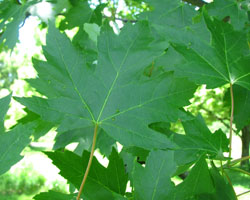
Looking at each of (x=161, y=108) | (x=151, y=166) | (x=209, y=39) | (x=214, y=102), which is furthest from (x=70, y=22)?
(x=214, y=102)

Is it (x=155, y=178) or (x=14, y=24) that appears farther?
(x=14, y=24)

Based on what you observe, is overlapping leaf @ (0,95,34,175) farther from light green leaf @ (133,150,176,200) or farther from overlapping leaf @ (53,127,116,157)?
overlapping leaf @ (53,127,116,157)

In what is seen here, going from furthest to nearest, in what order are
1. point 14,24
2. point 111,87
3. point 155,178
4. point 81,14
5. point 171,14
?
point 81,14 < point 14,24 < point 171,14 < point 111,87 < point 155,178

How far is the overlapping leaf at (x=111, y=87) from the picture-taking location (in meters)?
0.66

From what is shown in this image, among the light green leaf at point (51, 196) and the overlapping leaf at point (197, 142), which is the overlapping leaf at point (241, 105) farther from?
the light green leaf at point (51, 196)

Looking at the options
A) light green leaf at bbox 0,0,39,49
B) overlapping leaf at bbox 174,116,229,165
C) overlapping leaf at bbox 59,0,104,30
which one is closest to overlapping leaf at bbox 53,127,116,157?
overlapping leaf at bbox 174,116,229,165

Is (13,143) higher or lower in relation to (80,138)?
higher

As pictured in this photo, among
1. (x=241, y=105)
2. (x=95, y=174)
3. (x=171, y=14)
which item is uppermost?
(x=171, y=14)

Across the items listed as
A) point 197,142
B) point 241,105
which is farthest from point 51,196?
point 241,105

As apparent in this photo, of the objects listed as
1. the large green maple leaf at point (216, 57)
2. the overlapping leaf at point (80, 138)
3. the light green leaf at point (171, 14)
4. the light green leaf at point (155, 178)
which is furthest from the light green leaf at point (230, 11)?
the light green leaf at point (155, 178)

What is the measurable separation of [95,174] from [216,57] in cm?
39

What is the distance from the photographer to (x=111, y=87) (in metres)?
0.68

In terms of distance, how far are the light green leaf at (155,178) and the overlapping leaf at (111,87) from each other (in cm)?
9

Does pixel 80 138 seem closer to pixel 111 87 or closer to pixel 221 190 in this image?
Result: pixel 111 87
